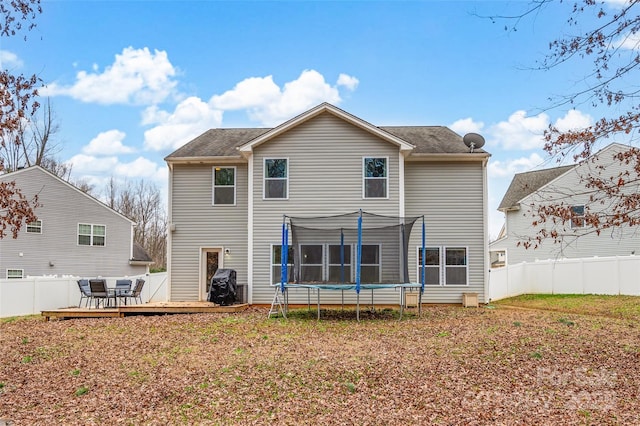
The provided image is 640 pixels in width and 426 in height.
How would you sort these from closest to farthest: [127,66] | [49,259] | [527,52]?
[527,52] < [127,66] < [49,259]

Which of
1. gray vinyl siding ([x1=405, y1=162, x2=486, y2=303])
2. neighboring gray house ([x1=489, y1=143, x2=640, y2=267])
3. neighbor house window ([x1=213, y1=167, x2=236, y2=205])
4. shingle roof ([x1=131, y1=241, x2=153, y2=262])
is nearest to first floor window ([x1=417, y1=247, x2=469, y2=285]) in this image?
gray vinyl siding ([x1=405, y1=162, x2=486, y2=303])

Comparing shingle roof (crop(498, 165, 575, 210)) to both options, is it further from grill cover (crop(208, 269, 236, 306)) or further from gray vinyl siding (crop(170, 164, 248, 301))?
grill cover (crop(208, 269, 236, 306))

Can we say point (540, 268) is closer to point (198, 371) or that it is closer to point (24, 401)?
point (198, 371)

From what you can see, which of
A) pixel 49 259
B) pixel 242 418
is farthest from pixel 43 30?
pixel 49 259

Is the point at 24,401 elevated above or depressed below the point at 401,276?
below

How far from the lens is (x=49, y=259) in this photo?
2295cm

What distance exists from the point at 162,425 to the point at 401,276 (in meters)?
8.49

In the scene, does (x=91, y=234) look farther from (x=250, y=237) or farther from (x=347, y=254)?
(x=347, y=254)

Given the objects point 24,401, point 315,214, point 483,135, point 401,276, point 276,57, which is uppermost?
point 276,57

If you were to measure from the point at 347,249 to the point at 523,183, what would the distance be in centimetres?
1503

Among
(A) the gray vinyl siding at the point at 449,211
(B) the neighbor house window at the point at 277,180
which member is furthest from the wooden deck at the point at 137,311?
(A) the gray vinyl siding at the point at 449,211

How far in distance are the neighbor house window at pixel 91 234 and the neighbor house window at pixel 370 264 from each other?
1534 cm

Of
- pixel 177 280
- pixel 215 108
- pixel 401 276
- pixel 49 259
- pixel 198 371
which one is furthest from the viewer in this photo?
pixel 215 108

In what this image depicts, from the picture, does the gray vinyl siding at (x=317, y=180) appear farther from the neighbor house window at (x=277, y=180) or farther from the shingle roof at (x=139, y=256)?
the shingle roof at (x=139, y=256)
